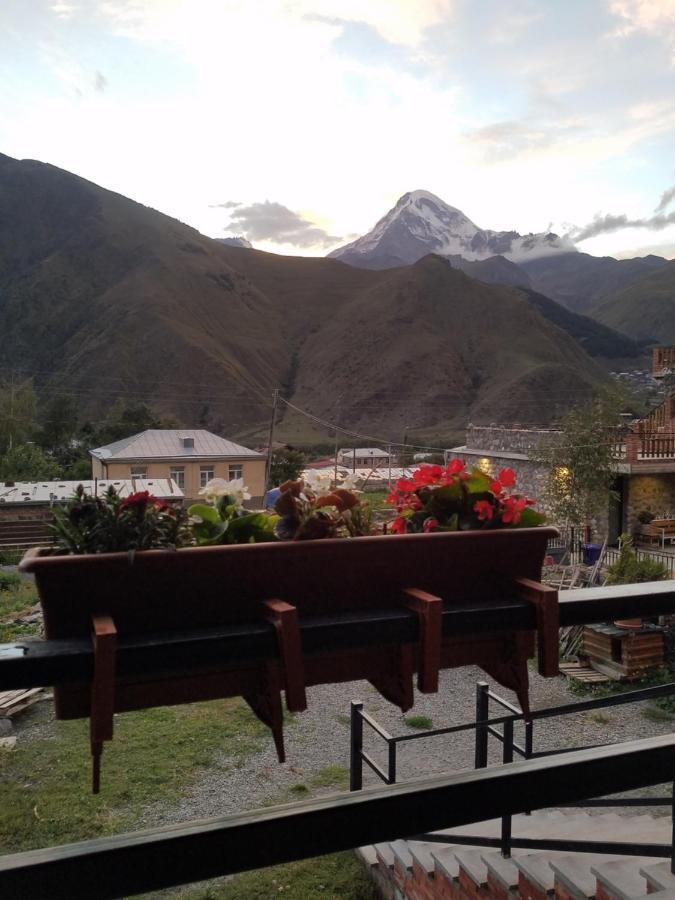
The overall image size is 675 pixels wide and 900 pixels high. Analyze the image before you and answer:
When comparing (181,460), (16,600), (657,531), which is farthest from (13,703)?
(181,460)

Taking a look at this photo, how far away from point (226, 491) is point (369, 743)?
5.83 meters

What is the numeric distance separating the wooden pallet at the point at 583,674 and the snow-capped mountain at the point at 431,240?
12840 cm

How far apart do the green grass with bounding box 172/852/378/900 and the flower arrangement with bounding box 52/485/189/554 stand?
158 inches

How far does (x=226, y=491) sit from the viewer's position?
92 centimetres

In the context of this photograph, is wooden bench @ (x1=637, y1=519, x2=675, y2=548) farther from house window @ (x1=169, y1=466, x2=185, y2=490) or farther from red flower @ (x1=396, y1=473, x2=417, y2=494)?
house window @ (x1=169, y1=466, x2=185, y2=490)

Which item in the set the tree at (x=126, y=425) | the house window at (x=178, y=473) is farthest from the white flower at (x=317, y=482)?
the tree at (x=126, y=425)

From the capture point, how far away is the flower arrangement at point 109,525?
0.75 metres

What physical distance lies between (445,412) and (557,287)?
8268 cm

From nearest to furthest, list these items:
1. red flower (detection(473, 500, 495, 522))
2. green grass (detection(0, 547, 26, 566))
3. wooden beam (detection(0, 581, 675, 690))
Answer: wooden beam (detection(0, 581, 675, 690)) < red flower (detection(473, 500, 495, 522)) < green grass (detection(0, 547, 26, 566))

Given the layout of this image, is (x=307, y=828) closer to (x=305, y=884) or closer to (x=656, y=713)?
(x=305, y=884)

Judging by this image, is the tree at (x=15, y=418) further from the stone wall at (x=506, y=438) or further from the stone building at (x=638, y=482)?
the stone building at (x=638, y=482)

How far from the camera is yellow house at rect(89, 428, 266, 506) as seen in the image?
→ 19797mm

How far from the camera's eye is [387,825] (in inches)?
21.6

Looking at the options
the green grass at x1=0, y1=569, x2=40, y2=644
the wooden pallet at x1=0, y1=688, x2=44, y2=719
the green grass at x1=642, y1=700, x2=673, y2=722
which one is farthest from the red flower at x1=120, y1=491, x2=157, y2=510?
the green grass at x1=0, y1=569, x2=40, y2=644
